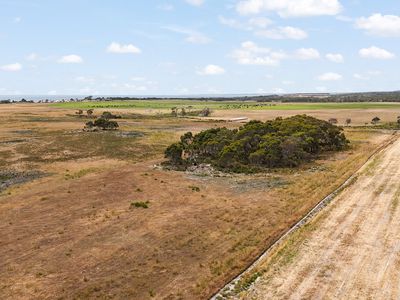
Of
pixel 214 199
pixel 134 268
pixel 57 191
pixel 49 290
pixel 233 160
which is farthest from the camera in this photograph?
pixel 233 160

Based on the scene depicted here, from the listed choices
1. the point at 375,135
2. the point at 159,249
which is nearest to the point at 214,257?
the point at 159,249

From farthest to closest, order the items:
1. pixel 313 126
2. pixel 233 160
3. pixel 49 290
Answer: pixel 313 126 → pixel 233 160 → pixel 49 290

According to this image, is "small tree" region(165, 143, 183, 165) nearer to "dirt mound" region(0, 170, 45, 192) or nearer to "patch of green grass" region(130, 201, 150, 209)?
"dirt mound" region(0, 170, 45, 192)

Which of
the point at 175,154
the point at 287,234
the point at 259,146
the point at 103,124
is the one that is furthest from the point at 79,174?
the point at 103,124

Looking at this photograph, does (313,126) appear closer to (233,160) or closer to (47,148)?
(233,160)

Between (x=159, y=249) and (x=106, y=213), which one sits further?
(x=106, y=213)

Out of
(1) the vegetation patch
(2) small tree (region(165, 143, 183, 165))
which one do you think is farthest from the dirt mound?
(2) small tree (region(165, 143, 183, 165))

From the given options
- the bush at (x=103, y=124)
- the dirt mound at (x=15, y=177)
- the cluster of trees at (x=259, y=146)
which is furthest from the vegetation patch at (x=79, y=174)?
the bush at (x=103, y=124)
